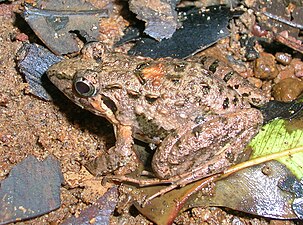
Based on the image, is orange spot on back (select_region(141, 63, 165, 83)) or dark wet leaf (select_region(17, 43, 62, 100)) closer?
orange spot on back (select_region(141, 63, 165, 83))

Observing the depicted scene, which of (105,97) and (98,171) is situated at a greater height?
(105,97)

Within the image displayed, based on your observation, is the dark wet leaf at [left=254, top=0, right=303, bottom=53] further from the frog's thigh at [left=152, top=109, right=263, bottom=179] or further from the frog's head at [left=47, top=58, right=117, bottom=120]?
the frog's head at [left=47, top=58, right=117, bottom=120]

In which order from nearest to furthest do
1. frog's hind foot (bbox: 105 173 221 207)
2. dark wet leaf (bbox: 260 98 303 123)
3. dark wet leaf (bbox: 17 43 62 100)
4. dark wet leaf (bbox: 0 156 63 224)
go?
1. dark wet leaf (bbox: 0 156 63 224)
2. frog's hind foot (bbox: 105 173 221 207)
3. dark wet leaf (bbox: 260 98 303 123)
4. dark wet leaf (bbox: 17 43 62 100)

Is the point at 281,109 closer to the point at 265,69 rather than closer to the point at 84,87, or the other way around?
the point at 265,69

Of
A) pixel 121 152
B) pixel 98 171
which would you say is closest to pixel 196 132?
pixel 121 152

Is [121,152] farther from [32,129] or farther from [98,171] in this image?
[32,129]

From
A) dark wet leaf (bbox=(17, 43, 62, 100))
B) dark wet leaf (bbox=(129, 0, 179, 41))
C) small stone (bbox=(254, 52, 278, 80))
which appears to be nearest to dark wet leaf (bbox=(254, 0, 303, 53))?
small stone (bbox=(254, 52, 278, 80))
